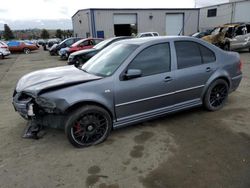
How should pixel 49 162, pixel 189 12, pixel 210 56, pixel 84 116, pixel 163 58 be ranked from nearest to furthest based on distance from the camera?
pixel 49 162 → pixel 84 116 → pixel 163 58 → pixel 210 56 → pixel 189 12

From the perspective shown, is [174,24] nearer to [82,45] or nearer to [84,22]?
[84,22]

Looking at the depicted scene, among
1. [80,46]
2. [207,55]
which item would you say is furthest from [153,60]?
[80,46]

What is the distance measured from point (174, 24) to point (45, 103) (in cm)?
3058

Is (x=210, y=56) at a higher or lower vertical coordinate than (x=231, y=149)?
higher

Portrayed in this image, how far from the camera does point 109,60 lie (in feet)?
12.8

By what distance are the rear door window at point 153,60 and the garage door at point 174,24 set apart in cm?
2835

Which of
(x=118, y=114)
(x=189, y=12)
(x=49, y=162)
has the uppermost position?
(x=189, y=12)

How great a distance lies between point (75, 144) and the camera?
3342 mm

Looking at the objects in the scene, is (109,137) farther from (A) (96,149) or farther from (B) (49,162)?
(B) (49,162)

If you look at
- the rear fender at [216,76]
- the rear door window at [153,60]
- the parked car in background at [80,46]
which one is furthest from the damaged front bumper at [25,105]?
the parked car in background at [80,46]

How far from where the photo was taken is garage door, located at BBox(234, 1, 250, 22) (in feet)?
85.6

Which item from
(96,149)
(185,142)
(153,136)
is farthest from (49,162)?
(185,142)

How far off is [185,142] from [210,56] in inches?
73.9

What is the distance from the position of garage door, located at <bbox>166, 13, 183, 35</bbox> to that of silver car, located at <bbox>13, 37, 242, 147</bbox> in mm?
27897
